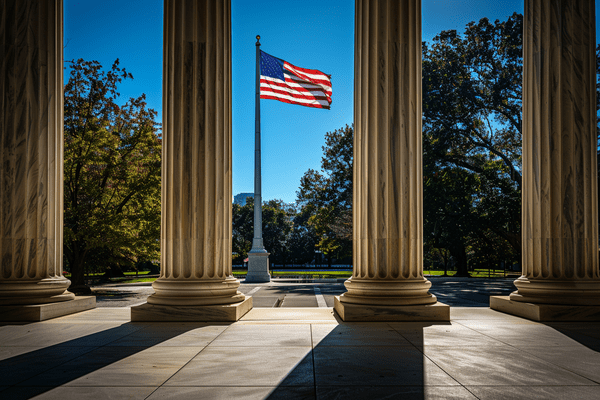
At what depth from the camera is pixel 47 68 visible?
1741cm

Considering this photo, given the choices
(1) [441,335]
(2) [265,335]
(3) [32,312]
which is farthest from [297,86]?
(1) [441,335]

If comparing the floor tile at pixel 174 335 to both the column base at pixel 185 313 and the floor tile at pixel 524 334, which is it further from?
the floor tile at pixel 524 334

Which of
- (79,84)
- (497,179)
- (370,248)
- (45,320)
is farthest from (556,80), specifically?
(497,179)

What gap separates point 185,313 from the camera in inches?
620

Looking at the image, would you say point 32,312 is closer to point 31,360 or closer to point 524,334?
point 31,360

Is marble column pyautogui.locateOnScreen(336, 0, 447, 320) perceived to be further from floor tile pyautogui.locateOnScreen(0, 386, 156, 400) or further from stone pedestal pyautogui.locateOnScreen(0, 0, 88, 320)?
stone pedestal pyautogui.locateOnScreen(0, 0, 88, 320)

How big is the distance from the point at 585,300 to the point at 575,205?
3367mm

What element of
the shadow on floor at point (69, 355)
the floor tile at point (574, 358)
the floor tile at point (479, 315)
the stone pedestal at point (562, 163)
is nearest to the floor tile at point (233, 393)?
the shadow on floor at point (69, 355)

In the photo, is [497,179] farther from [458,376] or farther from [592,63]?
[458,376]

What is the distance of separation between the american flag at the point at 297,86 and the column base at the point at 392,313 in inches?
1105

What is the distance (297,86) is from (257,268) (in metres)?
26.4

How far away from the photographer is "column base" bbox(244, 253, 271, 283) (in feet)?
193

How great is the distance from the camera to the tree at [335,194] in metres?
84.6

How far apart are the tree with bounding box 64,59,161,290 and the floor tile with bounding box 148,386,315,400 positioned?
39.1 m
